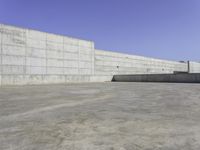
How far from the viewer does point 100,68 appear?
2997 cm

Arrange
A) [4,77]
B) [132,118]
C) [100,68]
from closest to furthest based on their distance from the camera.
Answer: [132,118] < [4,77] < [100,68]

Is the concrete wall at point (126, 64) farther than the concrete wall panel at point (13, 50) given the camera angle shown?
Yes

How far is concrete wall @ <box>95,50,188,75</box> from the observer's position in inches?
1188

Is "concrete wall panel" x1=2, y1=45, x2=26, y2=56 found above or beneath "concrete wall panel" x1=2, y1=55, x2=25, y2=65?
above

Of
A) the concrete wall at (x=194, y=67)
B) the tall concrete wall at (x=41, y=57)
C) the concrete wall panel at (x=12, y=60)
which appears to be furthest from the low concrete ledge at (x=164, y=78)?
the concrete wall at (x=194, y=67)

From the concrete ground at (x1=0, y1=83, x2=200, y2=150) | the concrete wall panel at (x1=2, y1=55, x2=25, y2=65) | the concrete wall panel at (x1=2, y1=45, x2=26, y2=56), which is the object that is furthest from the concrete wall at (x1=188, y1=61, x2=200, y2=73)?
the concrete ground at (x1=0, y1=83, x2=200, y2=150)

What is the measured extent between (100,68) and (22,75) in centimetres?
1326

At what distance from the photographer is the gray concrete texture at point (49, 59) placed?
61.4ft

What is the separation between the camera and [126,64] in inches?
1369

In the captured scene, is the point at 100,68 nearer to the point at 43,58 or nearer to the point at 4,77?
the point at 43,58

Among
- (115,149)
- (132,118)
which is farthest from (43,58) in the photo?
(115,149)

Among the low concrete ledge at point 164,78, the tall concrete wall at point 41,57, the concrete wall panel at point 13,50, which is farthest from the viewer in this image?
the low concrete ledge at point 164,78

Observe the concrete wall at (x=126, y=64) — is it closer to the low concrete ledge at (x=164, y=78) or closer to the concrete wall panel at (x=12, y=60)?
the low concrete ledge at (x=164, y=78)

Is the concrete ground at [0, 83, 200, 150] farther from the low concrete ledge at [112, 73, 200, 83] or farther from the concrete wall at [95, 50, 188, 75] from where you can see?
the concrete wall at [95, 50, 188, 75]
